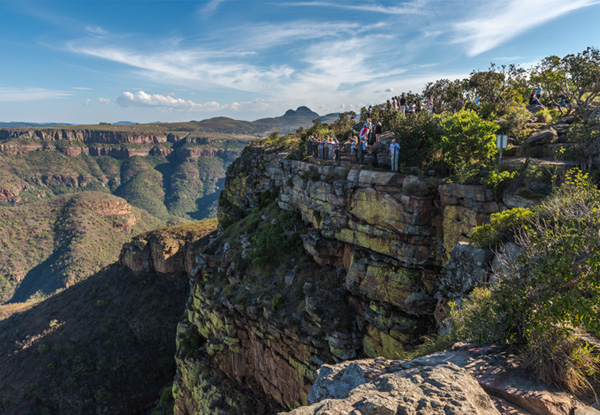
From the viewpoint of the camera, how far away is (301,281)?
80.9ft

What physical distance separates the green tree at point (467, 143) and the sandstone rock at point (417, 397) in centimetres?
1262

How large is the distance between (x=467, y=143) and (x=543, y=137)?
3.76 metres

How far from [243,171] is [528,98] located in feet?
107

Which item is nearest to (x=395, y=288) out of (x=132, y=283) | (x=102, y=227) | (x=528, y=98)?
(x=528, y=98)

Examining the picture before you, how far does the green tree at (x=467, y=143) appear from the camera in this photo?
16734 mm

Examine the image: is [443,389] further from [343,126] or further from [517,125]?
[343,126]

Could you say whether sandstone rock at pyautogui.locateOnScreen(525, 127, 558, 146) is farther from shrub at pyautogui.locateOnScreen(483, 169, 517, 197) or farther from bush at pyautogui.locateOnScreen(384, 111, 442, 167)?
bush at pyautogui.locateOnScreen(384, 111, 442, 167)

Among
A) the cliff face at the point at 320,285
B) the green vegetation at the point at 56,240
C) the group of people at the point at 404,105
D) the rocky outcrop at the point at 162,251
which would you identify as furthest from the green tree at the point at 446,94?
the green vegetation at the point at 56,240

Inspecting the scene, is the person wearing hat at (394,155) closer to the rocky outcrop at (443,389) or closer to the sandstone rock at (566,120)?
the sandstone rock at (566,120)

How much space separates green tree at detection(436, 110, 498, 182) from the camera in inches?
659

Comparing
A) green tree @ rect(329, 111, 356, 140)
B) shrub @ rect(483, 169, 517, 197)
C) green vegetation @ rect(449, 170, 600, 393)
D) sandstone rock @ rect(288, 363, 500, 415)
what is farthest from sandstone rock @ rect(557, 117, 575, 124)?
sandstone rock @ rect(288, 363, 500, 415)

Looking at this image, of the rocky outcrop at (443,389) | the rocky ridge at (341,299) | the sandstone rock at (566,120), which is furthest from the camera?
the sandstone rock at (566,120)

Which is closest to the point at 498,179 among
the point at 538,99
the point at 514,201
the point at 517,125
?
the point at 514,201

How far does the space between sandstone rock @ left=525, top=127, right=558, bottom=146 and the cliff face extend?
4885mm
